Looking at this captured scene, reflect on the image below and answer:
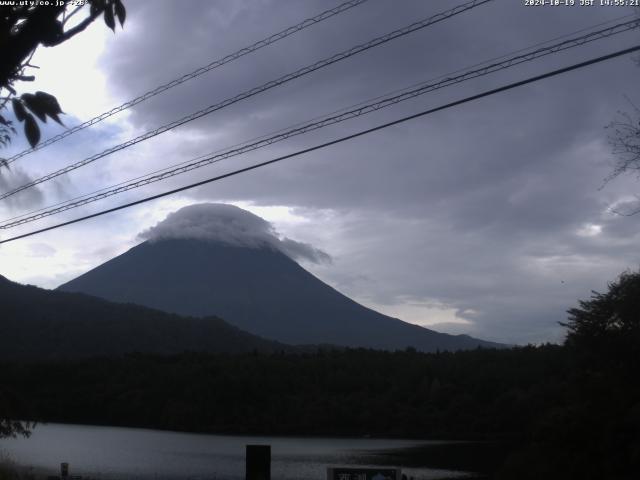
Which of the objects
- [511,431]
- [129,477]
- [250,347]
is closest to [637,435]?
[129,477]

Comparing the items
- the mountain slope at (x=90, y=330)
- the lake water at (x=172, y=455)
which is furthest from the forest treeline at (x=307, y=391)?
the mountain slope at (x=90, y=330)

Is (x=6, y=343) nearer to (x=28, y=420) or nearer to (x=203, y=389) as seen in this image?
(x=203, y=389)

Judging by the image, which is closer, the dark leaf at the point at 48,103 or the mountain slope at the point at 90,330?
the dark leaf at the point at 48,103

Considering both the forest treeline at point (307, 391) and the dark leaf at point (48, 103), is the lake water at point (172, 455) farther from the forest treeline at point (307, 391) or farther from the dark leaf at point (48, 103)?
the dark leaf at point (48, 103)

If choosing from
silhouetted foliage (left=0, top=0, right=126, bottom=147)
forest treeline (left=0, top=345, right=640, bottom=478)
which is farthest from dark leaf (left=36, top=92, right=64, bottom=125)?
forest treeline (left=0, top=345, right=640, bottom=478)

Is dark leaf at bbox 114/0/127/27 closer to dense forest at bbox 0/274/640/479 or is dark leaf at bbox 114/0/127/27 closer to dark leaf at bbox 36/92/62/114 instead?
dark leaf at bbox 36/92/62/114
